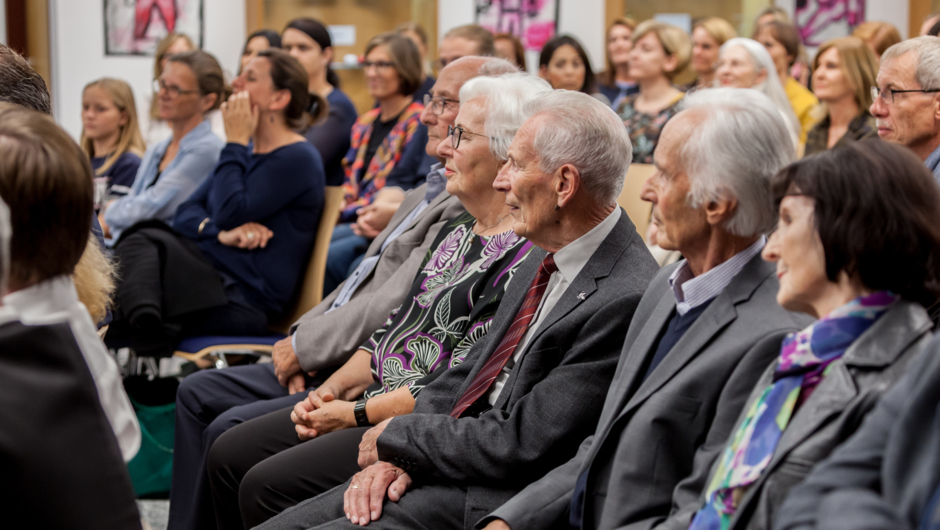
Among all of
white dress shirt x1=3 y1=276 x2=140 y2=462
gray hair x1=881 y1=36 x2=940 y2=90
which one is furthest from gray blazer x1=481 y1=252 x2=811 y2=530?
gray hair x1=881 y1=36 x2=940 y2=90

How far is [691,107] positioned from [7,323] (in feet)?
3.90

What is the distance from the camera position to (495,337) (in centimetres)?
202

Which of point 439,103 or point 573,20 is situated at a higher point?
point 573,20

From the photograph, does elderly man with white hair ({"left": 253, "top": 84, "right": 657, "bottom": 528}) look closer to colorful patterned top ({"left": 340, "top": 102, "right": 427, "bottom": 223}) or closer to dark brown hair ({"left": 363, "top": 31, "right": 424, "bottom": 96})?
colorful patterned top ({"left": 340, "top": 102, "right": 427, "bottom": 223})

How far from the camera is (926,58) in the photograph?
87.8 inches

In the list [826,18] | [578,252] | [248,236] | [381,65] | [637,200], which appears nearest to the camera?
[578,252]

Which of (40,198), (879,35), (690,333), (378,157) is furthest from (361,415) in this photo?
(879,35)

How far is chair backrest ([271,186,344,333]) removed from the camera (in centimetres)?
351

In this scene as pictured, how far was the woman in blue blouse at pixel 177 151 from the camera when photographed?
4.02 metres

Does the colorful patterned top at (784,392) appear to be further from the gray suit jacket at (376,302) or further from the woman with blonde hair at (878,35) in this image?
the woman with blonde hair at (878,35)

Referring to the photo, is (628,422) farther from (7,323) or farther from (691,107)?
(7,323)

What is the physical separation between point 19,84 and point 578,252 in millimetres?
1278

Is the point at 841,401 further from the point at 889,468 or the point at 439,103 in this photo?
the point at 439,103

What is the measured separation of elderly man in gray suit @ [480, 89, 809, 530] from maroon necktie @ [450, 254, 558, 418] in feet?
0.93
